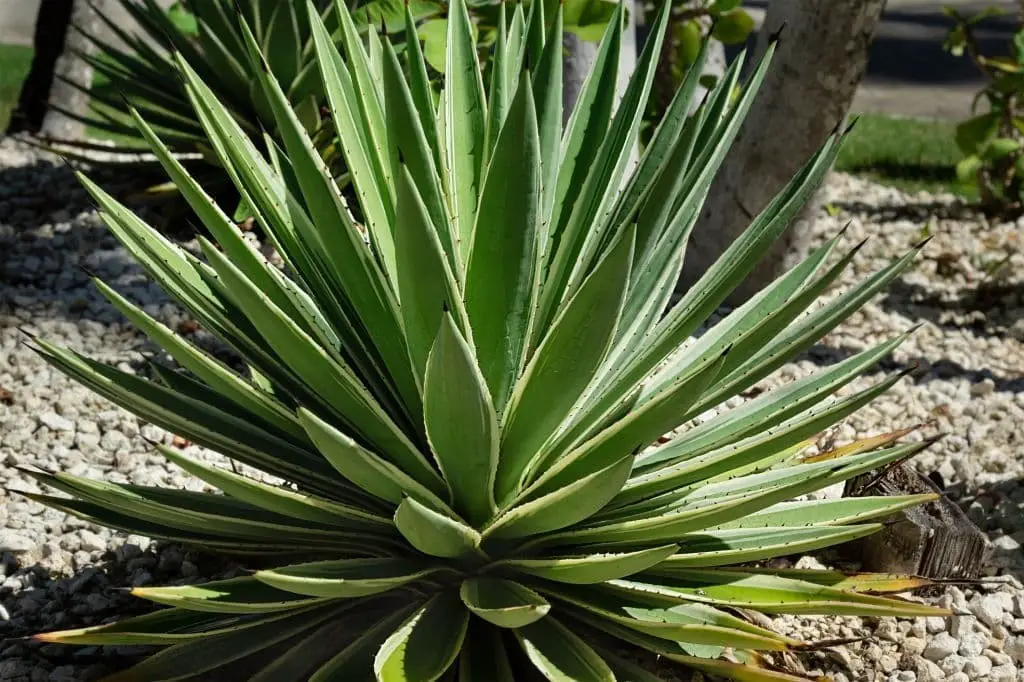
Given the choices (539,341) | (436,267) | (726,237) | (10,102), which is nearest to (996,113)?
(726,237)

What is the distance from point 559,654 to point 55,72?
17.3 ft

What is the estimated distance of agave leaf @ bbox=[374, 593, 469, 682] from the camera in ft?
5.20

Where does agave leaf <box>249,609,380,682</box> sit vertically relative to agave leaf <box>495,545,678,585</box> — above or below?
below

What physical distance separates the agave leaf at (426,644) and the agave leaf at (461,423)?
0.52 feet

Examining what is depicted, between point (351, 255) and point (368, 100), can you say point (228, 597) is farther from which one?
point (368, 100)

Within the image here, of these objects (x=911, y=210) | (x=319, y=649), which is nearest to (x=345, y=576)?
(x=319, y=649)

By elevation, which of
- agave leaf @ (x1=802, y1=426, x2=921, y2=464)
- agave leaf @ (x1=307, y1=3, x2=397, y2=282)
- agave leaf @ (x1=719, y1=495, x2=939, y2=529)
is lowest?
agave leaf @ (x1=719, y1=495, x2=939, y2=529)

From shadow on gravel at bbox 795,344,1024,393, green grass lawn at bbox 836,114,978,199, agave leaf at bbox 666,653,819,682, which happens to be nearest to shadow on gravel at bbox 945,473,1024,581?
shadow on gravel at bbox 795,344,1024,393

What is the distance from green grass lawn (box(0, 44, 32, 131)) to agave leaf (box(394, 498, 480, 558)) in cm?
619

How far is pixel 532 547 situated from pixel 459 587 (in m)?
0.14

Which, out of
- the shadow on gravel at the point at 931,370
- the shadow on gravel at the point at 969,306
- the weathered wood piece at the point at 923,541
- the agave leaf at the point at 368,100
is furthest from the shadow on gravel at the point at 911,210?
the agave leaf at the point at 368,100

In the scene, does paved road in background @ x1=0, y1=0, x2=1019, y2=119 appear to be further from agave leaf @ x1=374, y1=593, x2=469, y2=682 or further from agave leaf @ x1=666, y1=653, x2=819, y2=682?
agave leaf @ x1=374, y1=593, x2=469, y2=682

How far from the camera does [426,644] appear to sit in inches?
66.7

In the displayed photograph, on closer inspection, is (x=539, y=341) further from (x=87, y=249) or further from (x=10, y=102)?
(x=10, y=102)
